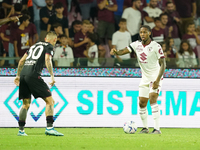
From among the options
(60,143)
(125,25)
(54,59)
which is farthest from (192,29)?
(60,143)

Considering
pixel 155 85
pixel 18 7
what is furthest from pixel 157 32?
pixel 155 85

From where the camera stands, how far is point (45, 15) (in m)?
11.3

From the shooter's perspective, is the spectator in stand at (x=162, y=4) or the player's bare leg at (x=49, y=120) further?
the spectator in stand at (x=162, y=4)

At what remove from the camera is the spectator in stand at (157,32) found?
38.5ft

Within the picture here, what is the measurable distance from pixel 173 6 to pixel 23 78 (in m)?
6.77

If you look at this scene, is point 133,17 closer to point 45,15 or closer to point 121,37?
point 121,37

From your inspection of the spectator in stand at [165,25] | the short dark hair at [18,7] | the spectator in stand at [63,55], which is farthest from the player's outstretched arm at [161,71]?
the short dark hair at [18,7]

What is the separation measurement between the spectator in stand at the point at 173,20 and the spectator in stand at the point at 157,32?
0.42 m

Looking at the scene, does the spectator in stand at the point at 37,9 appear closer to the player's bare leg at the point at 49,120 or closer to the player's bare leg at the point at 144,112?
the player's bare leg at the point at 144,112

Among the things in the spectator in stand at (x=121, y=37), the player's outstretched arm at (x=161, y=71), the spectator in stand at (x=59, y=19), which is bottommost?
the player's outstretched arm at (x=161, y=71)

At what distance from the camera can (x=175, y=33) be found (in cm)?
1221

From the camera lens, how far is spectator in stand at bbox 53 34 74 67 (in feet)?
32.4

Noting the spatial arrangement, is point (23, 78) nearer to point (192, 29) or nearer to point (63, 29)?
point (63, 29)

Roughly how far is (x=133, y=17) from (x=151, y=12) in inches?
25.5
